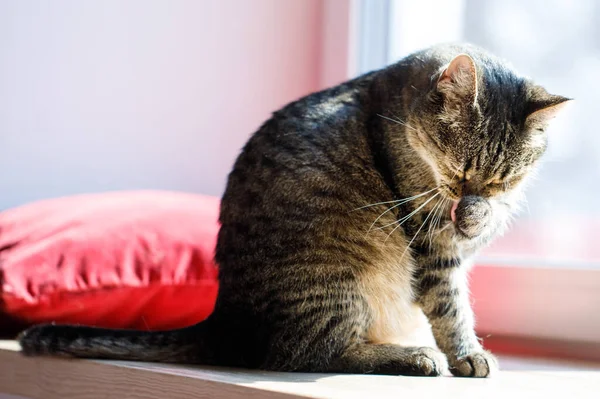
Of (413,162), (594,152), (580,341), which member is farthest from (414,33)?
(580,341)

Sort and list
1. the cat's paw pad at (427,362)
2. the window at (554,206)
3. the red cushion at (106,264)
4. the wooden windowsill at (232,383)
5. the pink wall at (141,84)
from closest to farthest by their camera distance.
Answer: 1. the wooden windowsill at (232,383)
2. the cat's paw pad at (427,362)
3. the red cushion at (106,264)
4. the window at (554,206)
5. the pink wall at (141,84)

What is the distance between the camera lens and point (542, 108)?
1.25 m

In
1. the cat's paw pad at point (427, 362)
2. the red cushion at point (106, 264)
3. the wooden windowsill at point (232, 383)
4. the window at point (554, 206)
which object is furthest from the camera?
the window at point (554, 206)

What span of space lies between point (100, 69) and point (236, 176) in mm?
778

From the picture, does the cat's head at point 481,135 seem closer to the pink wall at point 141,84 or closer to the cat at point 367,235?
the cat at point 367,235

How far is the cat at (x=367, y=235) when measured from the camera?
1240 mm

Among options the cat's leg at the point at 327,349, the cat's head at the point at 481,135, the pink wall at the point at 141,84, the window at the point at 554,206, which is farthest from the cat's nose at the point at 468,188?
the pink wall at the point at 141,84

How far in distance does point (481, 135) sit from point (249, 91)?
1106 mm

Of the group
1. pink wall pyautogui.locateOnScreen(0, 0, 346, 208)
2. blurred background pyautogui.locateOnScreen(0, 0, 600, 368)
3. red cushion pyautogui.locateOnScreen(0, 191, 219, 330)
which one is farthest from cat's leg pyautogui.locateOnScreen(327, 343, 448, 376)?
pink wall pyautogui.locateOnScreen(0, 0, 346, 208)

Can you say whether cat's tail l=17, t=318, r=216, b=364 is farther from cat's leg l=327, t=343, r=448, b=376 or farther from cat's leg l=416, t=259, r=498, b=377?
cat's leg l=416, t=259, r=498, b=377

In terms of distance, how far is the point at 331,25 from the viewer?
2.18 meters

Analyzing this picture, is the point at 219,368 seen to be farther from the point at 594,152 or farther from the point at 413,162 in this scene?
the point at 594,152

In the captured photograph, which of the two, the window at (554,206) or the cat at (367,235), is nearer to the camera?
the cat at (367,235)

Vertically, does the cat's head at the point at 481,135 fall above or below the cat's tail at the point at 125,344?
above
